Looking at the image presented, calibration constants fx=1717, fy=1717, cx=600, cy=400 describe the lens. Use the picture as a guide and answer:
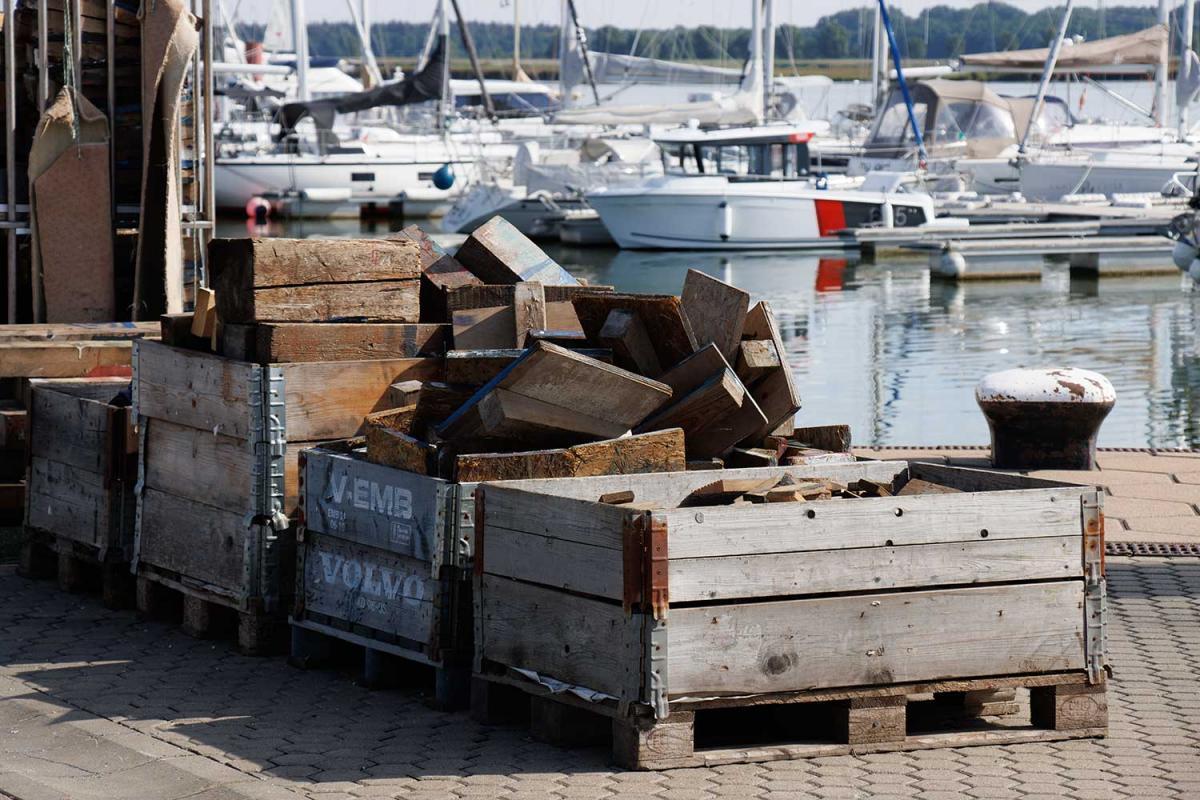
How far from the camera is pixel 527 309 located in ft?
22.8

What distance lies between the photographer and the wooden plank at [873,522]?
17.0 ft

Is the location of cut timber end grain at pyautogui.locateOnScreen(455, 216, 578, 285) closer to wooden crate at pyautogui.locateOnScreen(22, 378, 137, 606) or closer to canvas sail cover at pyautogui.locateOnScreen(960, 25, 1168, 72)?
wooden crate at pyautogui.locateOnScreen(22, 378, 137, 606)

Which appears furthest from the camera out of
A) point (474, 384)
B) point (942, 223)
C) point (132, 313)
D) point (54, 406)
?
point (942, 223)

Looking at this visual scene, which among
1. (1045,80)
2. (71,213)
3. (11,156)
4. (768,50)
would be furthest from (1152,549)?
(768,50)

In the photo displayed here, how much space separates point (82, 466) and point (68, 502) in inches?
9.1

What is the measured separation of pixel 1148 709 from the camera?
608 centimetres

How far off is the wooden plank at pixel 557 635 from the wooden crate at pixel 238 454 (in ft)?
4.31

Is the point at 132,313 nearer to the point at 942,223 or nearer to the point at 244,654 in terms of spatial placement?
the point at 244,654

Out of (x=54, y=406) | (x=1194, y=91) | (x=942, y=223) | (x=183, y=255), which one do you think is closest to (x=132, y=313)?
(x=183, y=255)

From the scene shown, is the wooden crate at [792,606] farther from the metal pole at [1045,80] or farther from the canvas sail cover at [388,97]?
the canvas sail cover at [388,97]

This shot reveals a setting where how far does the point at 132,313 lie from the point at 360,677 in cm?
381

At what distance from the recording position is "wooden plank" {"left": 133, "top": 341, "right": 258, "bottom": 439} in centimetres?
659

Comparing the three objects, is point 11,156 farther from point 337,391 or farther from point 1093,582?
point 1093,582

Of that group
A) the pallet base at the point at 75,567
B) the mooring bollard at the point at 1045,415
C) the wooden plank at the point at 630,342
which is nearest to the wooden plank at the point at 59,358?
the pallet base at the point at 75,567
